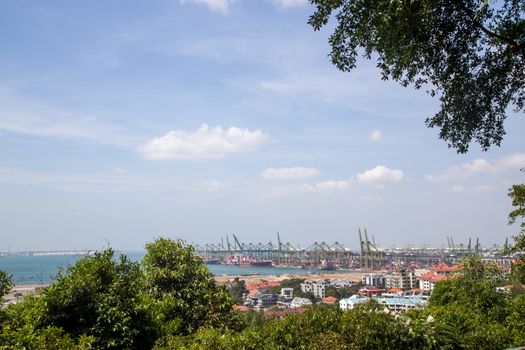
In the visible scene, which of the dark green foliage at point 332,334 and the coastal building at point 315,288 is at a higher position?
the dark green foliage at point 332,334

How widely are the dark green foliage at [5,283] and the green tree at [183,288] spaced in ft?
9.37

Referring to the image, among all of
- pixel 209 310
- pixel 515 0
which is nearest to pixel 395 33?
pixel 515 0

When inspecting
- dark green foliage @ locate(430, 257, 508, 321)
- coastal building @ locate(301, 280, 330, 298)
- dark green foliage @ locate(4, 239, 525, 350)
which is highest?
dark green foliage @ locate(4, 239, 525, 350)

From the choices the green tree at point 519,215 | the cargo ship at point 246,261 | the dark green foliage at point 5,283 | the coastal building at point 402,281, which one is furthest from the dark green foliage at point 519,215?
the cargo ship at point 246,261

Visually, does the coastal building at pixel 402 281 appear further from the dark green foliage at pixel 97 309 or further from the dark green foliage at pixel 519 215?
the dark green foliage at pixel 97 309

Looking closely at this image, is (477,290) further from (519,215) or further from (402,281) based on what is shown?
(402,281)

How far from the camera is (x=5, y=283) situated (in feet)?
18.6

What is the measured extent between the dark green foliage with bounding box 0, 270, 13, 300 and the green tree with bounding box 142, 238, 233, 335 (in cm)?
286

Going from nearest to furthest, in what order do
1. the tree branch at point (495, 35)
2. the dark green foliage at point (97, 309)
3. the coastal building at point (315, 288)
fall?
the tree branch at point (495, 35) < the dark green foliage at point (97, 309) < the coastal building at point (315, 288)

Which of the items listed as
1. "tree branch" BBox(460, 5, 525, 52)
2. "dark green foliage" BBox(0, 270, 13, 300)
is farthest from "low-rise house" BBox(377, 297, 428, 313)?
"dark green foliage" BBox(0, 270, 13, 300)

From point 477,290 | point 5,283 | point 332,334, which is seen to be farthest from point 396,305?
point 5,283

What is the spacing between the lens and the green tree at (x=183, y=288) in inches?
337

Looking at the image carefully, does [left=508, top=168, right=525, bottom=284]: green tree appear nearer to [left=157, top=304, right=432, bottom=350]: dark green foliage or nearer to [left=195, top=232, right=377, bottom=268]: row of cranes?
[left=157, top=304, right=432, bottom=350]: dark green foliage

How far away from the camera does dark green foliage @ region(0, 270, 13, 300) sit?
5.61 metres
